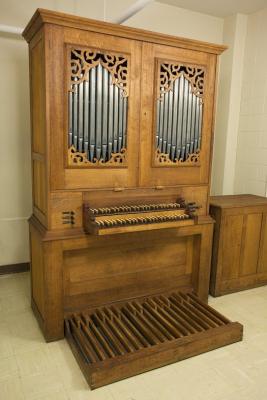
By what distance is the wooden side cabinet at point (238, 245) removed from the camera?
3.21 m

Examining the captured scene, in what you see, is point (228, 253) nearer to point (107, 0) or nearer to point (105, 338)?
point (105, 338)

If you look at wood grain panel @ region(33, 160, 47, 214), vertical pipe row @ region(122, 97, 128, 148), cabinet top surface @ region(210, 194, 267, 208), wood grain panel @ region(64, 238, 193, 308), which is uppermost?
vertical pipe row @ region(122, 97, 128, 148)

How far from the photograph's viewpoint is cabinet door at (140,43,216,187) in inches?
104

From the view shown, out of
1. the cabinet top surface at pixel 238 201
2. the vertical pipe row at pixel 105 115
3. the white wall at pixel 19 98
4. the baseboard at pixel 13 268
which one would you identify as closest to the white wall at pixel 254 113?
the cabinet top surface at pixel 238 201

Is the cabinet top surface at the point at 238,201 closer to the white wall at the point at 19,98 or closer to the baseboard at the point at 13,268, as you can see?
the white wall at the point at 19,98

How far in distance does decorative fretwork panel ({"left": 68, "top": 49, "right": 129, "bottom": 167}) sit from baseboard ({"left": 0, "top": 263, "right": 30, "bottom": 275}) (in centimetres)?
Answer: 179

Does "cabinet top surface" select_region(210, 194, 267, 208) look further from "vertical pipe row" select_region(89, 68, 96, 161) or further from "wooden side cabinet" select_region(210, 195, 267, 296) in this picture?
"vertical pipe row" select_region(89, 68, 96, 161)

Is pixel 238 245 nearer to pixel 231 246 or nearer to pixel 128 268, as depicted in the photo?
pixel 231 246

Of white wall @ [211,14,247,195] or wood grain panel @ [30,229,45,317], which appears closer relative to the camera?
wood grain panel @ [30,229,45,317]

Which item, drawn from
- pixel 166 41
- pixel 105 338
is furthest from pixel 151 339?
pixel 166 41

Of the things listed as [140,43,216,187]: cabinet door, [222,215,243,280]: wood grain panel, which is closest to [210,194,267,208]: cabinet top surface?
[222,215,243,280]: wood grain panel

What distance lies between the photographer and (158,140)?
273cm

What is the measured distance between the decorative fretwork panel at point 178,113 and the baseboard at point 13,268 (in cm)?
201

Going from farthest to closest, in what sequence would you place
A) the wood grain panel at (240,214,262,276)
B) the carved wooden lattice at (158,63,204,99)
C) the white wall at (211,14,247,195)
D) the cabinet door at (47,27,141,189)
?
the white wall at (211,14,247,195) < the wood grain panel at (240,214,262,276) < the carved wooden lattice at (158,63,204,99) < the cabinet door at (47,27,141,189)
